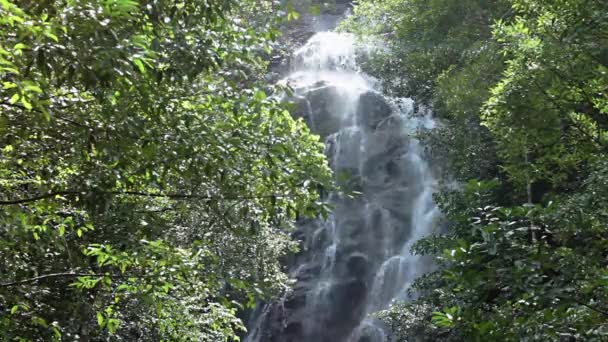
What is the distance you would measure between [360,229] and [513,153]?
38.4ft

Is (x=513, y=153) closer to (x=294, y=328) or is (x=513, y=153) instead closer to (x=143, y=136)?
(x=143, y=136)

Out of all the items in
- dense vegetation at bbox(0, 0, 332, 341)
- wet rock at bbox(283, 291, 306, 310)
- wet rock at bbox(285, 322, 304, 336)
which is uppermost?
dense vegetation at bbox(0, 0, 332, 341)

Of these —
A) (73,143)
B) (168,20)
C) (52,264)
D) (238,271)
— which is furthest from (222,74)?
(238,271)

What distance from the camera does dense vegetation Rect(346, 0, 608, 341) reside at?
3.38 meters

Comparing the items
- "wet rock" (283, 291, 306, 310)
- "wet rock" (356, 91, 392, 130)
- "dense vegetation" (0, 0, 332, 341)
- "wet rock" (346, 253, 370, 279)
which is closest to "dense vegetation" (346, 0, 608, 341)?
"dense vegetation" (0, 0, 332, 341)

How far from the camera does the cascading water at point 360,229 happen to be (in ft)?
59.6

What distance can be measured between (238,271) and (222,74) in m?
7.01

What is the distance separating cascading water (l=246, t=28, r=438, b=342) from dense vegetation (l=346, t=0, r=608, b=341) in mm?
2132

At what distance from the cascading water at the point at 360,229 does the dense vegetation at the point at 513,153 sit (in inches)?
83.9

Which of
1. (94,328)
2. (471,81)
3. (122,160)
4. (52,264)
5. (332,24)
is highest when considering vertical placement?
(332,24)

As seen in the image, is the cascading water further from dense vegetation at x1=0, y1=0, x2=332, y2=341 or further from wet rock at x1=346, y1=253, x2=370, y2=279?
dense vegetation at x1=0, y1=0, x2=332, y2=341

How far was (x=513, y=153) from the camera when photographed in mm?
8250

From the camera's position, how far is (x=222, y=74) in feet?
14.9

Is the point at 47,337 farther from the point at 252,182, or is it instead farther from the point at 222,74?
the point at 222,74
